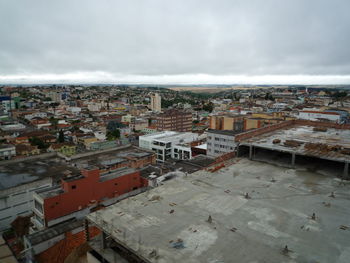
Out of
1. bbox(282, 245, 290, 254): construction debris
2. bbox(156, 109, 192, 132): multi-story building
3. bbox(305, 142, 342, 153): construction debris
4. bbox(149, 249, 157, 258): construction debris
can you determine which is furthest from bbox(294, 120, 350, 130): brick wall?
bbox(156, 109, 192, 132): multi-story building

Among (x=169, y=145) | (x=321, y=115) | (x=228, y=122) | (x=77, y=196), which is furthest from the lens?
(x=321, y=115)

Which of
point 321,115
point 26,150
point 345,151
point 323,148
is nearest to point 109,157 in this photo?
point 26,150

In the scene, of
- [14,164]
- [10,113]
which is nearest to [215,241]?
[14,164]

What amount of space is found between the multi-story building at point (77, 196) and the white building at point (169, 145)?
62.8 feet

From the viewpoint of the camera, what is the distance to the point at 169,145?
41.6m

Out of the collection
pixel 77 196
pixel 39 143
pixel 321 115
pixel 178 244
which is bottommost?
pixel 39 143

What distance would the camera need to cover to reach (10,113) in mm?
88000

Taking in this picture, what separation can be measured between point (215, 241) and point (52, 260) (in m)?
12.7

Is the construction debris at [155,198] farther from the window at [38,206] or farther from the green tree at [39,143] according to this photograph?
the green tree at [39,143]

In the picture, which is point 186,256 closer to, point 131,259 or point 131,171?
point 131,259

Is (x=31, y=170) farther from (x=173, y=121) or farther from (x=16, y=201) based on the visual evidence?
(x=173, y=121)

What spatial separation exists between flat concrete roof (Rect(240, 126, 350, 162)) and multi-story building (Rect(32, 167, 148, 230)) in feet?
38.6

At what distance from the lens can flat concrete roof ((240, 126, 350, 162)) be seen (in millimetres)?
12172

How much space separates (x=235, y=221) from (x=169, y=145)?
34.0m
